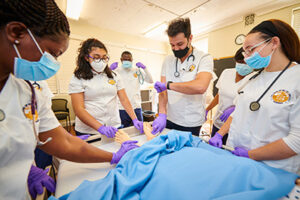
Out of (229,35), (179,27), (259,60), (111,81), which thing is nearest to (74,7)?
(111,81)

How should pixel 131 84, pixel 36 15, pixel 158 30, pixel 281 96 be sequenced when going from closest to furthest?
1. pixel 36 15
2. pixel 281 96
3. pixel 131 84
4. pixel 158 30

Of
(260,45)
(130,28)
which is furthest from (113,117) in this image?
(130,28)

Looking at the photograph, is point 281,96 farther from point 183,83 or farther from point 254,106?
point 183,83

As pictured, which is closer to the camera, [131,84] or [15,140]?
[15,140]

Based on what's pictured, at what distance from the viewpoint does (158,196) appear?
1.90ft

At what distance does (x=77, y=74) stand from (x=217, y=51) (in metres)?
4.39

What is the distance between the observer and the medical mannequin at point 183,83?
123 centimetres

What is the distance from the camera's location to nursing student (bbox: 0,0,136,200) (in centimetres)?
46

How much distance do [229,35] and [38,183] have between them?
199 inches

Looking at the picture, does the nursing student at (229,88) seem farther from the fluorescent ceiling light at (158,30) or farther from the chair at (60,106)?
the chair at (60,106)

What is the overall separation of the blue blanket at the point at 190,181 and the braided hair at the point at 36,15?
0.70m

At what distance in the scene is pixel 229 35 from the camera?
3902mm

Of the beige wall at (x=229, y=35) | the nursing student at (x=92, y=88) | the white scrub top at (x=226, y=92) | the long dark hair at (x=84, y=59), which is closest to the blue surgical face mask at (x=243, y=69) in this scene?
the white scrub top at (x=226, y=92)

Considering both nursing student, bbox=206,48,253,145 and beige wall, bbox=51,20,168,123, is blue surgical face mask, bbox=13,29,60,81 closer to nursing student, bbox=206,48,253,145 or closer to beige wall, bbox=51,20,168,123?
nursing student, bbox=206,48,253,145
